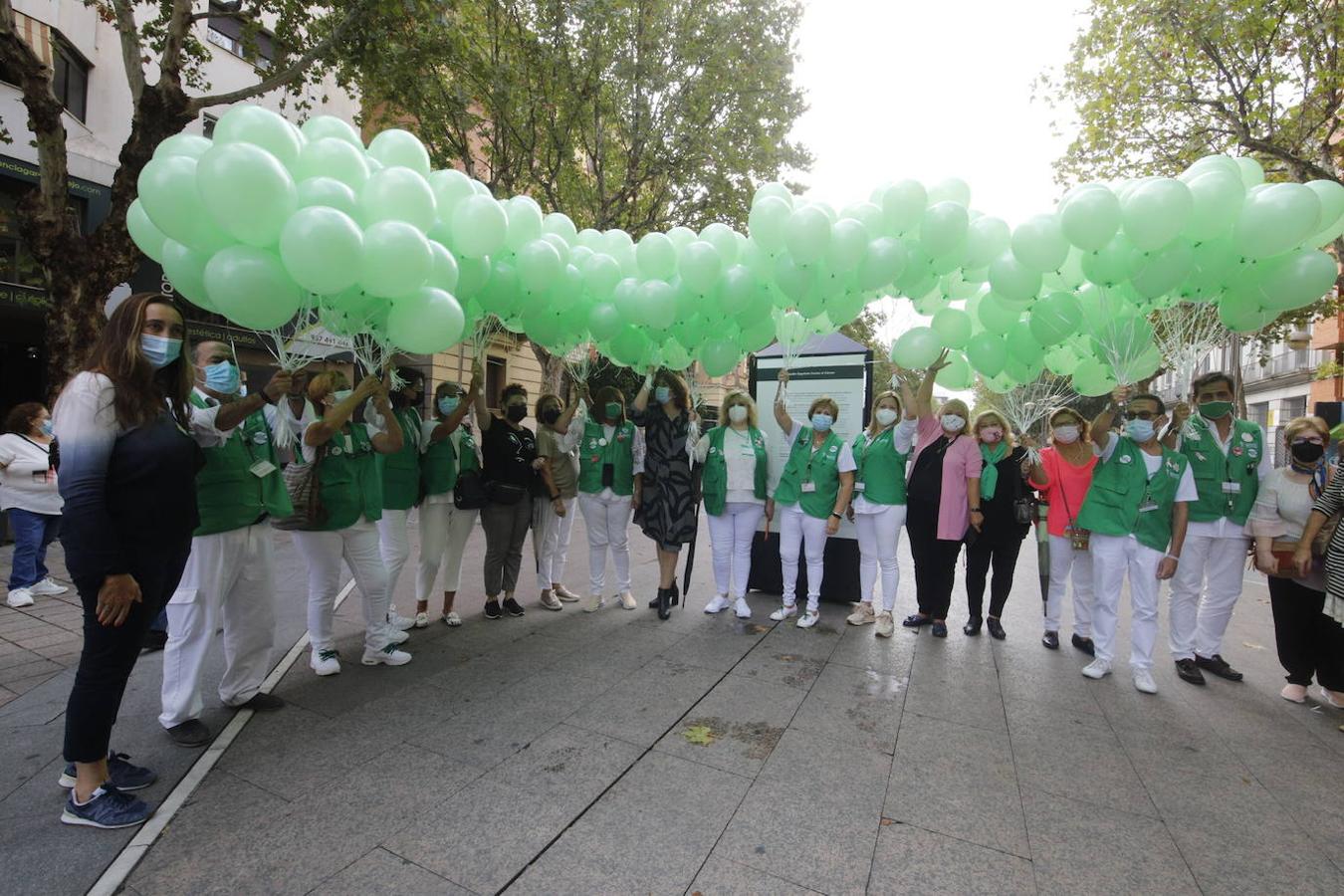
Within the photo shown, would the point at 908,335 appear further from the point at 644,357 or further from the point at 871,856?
the point at 871,856

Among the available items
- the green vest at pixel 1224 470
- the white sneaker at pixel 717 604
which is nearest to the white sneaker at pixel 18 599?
the white sneaker at pixel 717 604

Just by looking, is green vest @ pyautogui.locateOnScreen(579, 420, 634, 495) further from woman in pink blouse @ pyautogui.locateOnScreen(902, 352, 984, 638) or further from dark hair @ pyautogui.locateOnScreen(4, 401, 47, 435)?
dark hair @ pyautogui.locateOnScreen(4, 401, 47, 435)

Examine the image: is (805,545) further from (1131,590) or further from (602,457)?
(1131,590)

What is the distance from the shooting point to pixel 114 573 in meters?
2.33

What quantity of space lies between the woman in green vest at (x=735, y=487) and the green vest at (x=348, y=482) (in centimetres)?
248

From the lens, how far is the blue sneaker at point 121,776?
8.18 feet

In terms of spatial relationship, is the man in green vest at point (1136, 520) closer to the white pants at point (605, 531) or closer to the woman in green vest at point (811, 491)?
the woman in green vest at point (811, 491)

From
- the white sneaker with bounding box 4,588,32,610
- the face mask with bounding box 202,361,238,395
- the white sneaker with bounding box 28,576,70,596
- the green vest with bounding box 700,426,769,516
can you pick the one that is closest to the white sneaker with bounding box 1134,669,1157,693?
the green vest with bounding box 700,426,769,516

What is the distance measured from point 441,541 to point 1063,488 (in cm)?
451

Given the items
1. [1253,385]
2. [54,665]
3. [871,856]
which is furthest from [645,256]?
[1253,385]

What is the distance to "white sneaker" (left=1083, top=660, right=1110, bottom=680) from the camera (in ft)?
13.5

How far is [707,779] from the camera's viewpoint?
9.00 feet

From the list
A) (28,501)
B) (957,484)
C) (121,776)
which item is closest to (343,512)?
(121,776)

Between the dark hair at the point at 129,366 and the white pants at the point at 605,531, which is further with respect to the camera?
the white pants at the point at 605,531
